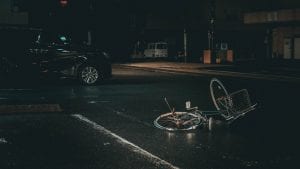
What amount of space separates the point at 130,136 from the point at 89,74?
34.2 feet

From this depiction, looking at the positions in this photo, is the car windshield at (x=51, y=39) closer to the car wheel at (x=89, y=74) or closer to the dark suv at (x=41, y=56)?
the dark suv at (x=41, y=56)

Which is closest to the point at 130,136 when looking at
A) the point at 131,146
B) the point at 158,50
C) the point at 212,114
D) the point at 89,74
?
the point at 131,146

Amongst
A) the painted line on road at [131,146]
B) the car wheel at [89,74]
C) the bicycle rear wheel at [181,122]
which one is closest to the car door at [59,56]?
the car wheel at [89,74]

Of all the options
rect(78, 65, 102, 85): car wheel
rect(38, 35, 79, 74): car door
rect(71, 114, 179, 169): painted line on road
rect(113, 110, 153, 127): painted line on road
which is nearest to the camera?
rect(71, 114, 179, 169): painted line on road

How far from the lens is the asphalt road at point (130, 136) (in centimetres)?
748

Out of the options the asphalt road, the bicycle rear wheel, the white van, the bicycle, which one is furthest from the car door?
the white van

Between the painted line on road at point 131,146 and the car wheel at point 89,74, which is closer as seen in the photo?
the painted line on road at point 131,146

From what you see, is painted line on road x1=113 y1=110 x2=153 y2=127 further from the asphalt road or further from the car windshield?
the car windshield

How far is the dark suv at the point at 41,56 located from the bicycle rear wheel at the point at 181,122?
9.29 meters

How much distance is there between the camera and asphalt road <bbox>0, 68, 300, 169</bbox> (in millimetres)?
7480

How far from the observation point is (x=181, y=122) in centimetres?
1013

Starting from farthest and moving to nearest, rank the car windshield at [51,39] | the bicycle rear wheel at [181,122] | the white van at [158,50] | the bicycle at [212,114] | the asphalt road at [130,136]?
the white van at [158,50]
the car windshield at [51,39]
the bicycle rear wheel at [181,122]
the bicycle at [212,114]
the asphalt road at [130,136]

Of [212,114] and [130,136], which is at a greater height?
[212,114]

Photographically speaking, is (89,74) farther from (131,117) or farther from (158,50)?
(158,50)
